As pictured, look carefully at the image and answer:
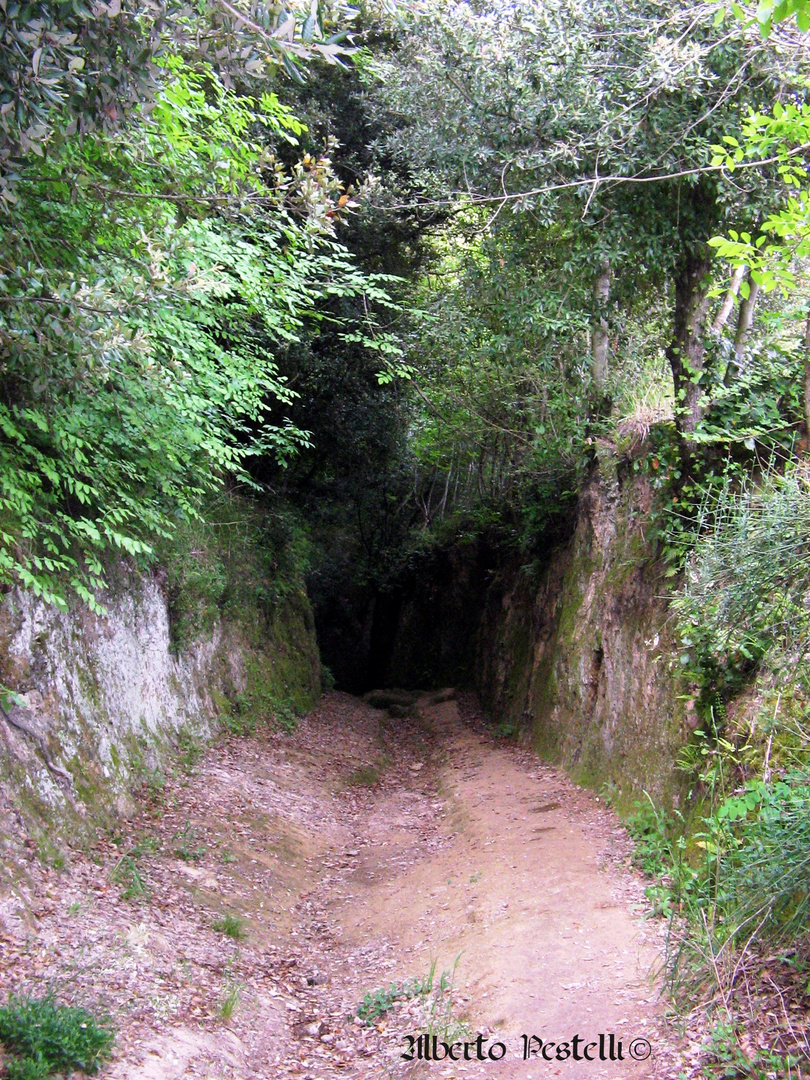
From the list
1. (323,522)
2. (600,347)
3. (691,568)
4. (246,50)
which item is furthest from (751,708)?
(323,522)

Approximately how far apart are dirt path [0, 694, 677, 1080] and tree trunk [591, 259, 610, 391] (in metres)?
5.92

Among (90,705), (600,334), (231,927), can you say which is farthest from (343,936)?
(600,334)

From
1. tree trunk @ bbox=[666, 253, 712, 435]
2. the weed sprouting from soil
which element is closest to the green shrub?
the weed sprouting from soil

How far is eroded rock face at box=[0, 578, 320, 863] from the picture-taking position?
5.65 metres

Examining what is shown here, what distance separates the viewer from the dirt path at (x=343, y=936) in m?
4.36

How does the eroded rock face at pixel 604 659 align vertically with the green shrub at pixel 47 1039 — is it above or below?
above

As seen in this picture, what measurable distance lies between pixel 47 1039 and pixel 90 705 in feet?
11.5

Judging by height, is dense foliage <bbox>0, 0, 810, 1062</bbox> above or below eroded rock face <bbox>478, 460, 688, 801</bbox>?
above

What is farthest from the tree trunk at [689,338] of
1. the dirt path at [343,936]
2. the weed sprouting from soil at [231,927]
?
the weed sprouting from soil at [231,927]

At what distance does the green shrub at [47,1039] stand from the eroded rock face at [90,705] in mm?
1614
